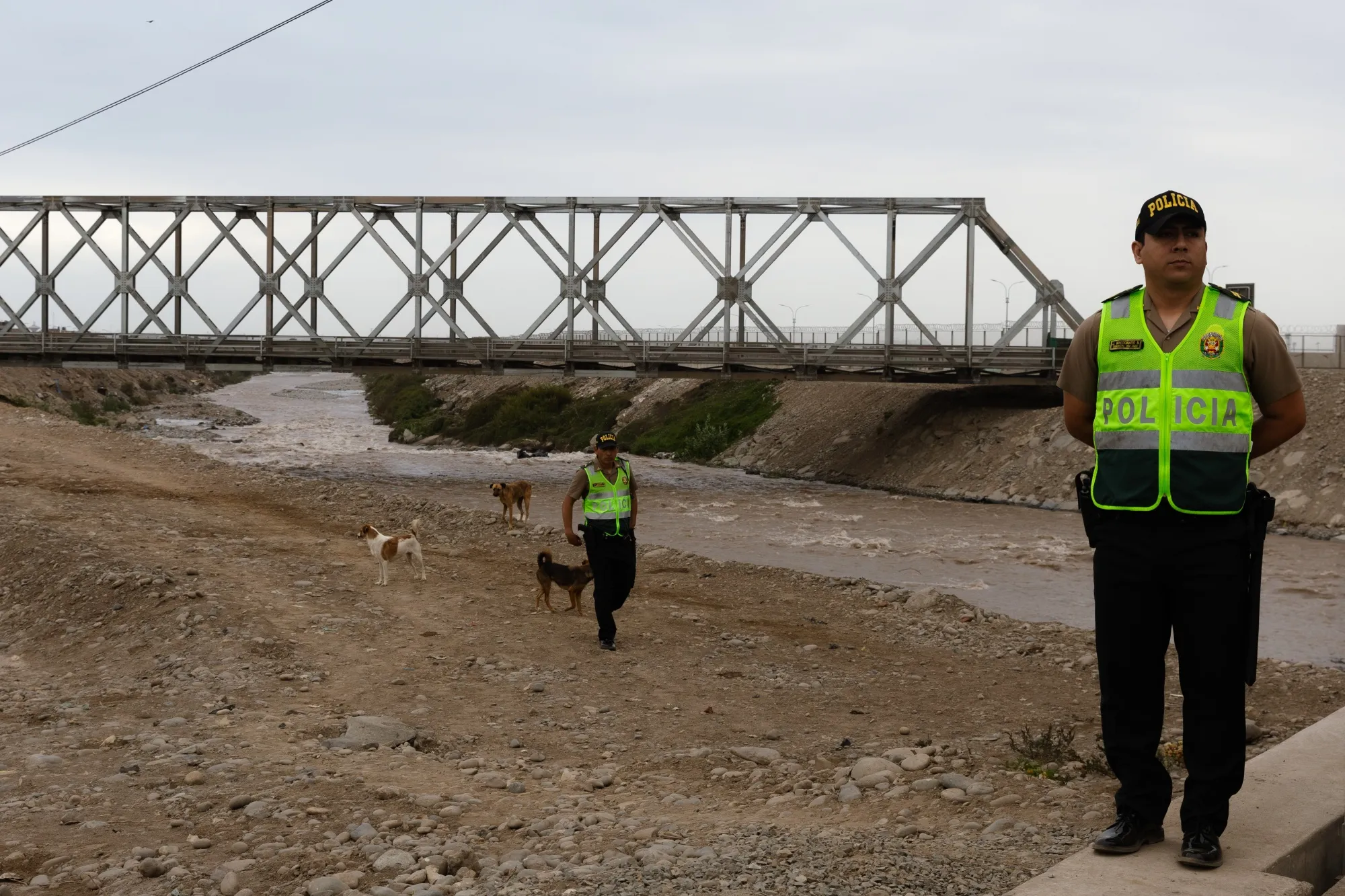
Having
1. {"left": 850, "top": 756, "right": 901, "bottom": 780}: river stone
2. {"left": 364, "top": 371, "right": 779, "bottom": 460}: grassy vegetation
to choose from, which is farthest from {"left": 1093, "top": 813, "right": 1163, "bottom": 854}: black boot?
{"left": 364, "top": 371, "right": 779, "bottom": 460}: grassy vegetation

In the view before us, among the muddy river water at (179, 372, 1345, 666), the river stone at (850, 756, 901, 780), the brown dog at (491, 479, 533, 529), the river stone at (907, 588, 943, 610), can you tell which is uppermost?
the river stone at (850, 756, 901, 780)

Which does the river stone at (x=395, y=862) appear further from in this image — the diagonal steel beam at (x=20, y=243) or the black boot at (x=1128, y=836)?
the diagonal steel beam at (x=20, y=243)

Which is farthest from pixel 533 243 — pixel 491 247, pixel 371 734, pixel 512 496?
pixel 371 734

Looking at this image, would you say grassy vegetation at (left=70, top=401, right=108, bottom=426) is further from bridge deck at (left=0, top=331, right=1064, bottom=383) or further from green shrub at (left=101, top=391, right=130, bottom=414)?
bridge deck at (left=0, top=331, right=1064, bottom=383)

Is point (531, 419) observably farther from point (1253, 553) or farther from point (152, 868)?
point (1253, 553)

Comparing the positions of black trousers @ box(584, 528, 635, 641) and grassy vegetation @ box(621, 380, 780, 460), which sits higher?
black trousers @ box(584, 528, 635, 641)

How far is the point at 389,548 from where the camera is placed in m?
14.2

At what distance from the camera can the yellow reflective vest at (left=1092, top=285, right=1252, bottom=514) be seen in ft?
15.1

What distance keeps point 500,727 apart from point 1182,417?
17.8 ft

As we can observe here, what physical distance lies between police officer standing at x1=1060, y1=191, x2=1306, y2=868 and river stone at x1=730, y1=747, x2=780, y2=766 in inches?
120

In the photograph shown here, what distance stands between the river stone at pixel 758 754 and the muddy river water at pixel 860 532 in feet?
26.6

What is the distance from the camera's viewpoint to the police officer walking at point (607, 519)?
431 inches

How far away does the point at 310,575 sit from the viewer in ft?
47.4

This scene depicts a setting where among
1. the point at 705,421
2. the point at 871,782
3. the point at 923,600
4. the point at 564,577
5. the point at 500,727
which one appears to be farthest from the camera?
the point at 705,421
